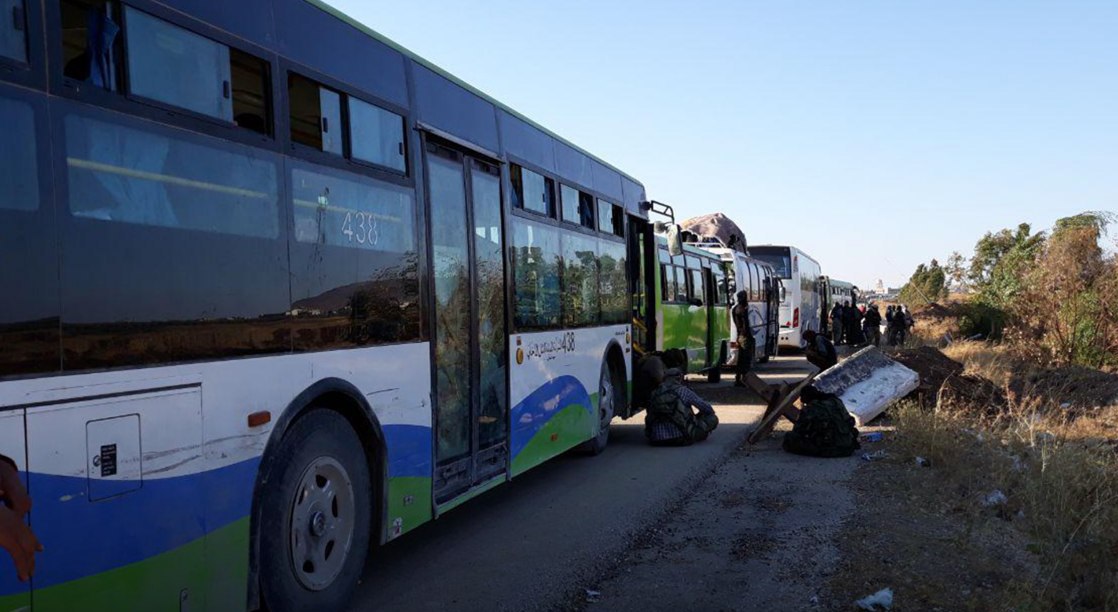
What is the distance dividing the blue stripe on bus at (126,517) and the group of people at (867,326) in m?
30.6

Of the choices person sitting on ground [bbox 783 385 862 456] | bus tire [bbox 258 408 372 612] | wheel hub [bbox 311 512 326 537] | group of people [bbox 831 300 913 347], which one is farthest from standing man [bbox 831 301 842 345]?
wheel hub [bbox 311 512 326 537]

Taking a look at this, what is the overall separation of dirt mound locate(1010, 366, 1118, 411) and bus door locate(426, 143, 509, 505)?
384 inches

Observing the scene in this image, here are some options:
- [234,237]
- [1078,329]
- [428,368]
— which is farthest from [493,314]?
[1078,329]

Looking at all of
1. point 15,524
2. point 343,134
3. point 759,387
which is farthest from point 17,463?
point 759,387

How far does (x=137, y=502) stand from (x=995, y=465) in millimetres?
8039

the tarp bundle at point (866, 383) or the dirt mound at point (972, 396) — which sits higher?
the tarp bundle at point (866, 383)

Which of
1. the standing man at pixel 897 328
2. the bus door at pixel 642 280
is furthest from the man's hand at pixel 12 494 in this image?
the standing man at pixel 897 328

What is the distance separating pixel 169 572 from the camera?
3662mm

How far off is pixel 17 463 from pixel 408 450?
9.45 ft

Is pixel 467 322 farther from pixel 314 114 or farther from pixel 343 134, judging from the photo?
pixel 314 114

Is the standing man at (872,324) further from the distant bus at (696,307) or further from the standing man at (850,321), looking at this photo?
the distant bus at (696,307)

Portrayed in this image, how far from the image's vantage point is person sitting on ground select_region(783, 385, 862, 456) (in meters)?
10.2

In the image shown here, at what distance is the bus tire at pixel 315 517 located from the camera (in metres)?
4.40

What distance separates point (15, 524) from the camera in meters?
2.50
